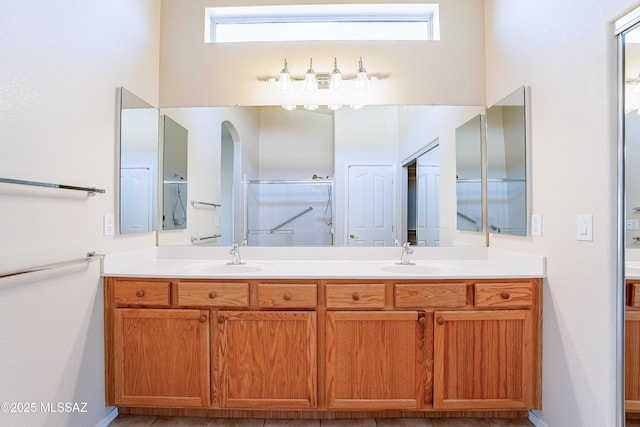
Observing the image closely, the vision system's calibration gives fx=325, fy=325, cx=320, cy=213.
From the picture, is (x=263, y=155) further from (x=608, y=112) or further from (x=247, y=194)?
(x=608, y=112)

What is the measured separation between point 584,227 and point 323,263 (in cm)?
140

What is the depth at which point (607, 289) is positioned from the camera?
1.35 m

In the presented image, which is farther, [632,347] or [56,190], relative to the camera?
[56,190]

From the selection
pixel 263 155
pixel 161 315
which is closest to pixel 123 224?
pixel 161 315

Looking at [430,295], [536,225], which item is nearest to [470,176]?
[536,225]

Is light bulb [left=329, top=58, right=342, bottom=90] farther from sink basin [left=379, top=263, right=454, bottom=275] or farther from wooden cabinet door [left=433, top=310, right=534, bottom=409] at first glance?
wooden cabinet door [left=433, top=310, right=534, bottom=409]

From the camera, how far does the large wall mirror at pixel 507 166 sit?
6.22 ft

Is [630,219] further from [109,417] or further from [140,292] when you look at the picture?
[109,417]

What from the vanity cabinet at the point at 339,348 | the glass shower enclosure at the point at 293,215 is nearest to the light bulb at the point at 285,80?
the glass shower enclosure at the point at 293,215

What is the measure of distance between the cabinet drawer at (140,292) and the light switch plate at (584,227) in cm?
206

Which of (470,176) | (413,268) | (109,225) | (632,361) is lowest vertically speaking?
(632,361)

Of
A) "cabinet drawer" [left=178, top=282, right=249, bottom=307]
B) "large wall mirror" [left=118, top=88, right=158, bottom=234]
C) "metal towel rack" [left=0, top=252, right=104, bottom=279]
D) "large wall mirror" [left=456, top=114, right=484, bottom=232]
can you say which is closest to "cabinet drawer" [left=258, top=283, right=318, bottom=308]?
"cabinet drawer" [left=178, top=282, right=249, bottom=307]

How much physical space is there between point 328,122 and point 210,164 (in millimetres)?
939

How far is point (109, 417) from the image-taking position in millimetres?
1812
